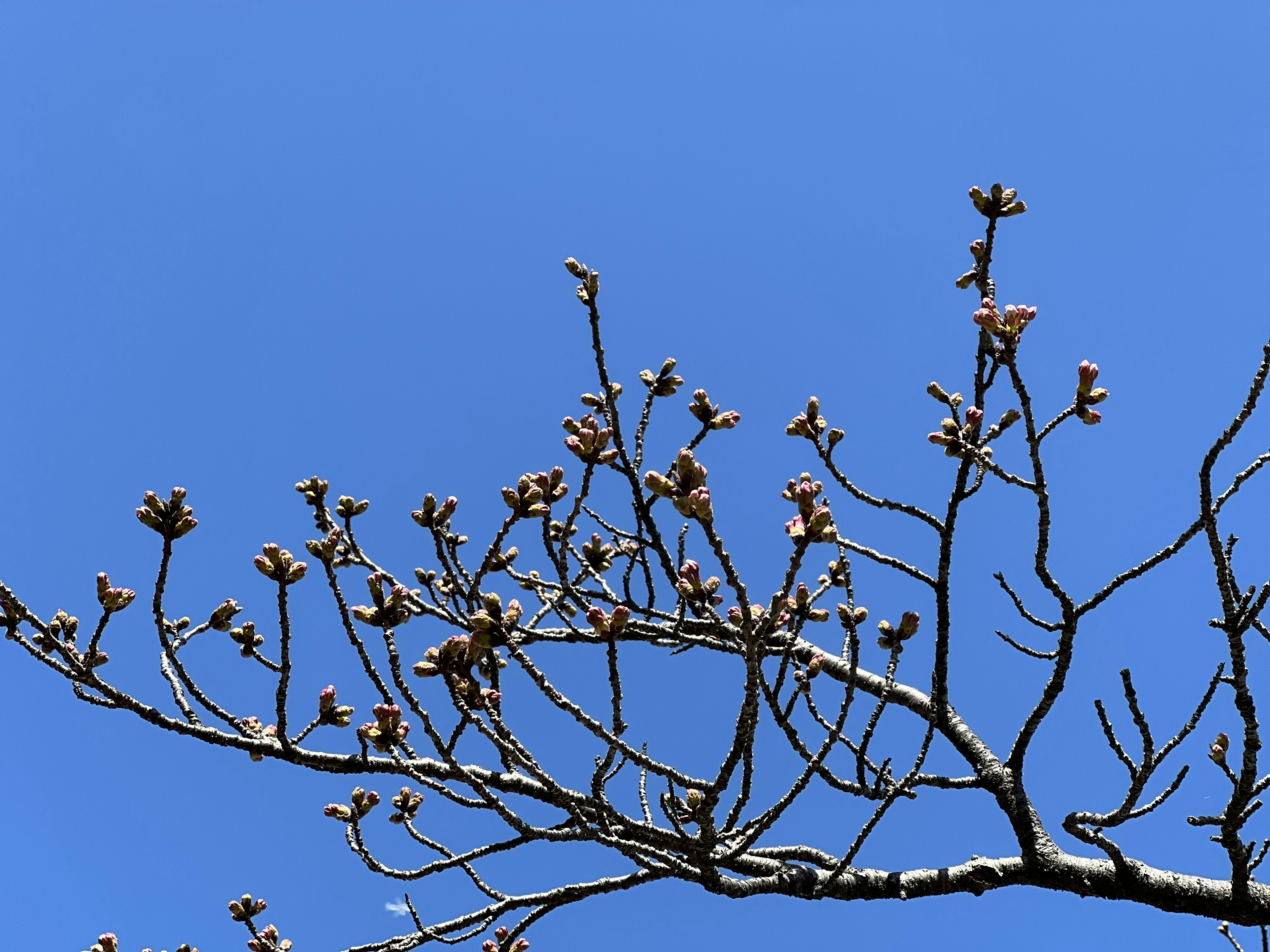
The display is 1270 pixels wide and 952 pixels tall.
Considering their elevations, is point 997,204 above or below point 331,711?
above

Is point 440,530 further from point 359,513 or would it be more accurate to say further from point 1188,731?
point 1188,731

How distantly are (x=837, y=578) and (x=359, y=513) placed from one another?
2482 mm

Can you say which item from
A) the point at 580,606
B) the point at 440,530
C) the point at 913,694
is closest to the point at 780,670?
the point at 580,606

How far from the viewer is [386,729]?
9.69ft

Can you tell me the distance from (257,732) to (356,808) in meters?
0.70

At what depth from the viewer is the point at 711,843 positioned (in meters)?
2.96

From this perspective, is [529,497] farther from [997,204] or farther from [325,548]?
[997,204]

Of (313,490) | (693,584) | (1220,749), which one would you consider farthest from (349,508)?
(1220,749)

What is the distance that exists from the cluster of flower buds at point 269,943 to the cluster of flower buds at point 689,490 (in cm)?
383

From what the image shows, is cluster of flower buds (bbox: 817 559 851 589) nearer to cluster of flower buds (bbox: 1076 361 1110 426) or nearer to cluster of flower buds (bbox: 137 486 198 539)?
cluster of flower buds (bbox: 1076 361 1110 426)

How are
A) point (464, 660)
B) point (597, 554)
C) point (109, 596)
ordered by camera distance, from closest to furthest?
point (464, 660)
point (109, 596)
point (597, 554)

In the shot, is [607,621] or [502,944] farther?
[502,944]

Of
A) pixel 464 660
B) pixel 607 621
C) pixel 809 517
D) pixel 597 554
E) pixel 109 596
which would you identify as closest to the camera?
pixel 809 517

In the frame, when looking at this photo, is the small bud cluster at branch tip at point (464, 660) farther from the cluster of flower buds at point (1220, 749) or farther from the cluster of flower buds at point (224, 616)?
the cluster of flower buds at point (1220, 749)
